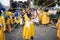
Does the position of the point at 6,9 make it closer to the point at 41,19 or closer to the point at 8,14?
the point at 8,14

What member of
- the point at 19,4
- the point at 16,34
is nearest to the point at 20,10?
the point at 19,4

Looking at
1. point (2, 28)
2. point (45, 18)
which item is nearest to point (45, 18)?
point (45, 18)

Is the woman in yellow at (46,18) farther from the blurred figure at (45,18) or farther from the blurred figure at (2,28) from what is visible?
the blurred figure at (2,28)

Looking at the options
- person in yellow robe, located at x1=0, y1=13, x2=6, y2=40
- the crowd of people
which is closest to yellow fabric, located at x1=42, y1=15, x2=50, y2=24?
the crowd of people

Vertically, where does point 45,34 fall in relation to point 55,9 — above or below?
below

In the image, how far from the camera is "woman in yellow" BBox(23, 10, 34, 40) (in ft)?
12.9

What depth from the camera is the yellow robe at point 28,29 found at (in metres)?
3.94

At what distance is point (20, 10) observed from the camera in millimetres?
3967

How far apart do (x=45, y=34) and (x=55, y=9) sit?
14.5 inches

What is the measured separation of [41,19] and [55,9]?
21cm

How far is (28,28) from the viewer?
3.96 m

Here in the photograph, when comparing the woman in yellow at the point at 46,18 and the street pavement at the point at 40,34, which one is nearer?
the woman in yellow at the point at 46,18

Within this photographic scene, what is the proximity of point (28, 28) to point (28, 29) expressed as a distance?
1cm

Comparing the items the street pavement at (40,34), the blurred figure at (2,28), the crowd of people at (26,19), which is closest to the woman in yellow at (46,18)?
the crowd of people at (26,19)
